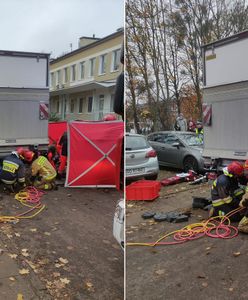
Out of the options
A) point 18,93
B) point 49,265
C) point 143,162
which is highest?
point 18,93

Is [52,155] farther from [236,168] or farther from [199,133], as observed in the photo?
[199,133]

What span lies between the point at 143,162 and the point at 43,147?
16.0ft

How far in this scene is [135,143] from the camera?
1725mm

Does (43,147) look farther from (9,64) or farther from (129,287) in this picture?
(129,287)

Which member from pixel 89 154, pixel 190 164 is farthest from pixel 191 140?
pixel 89 154

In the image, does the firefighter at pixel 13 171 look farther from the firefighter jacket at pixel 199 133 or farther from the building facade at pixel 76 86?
the firefighter jacket at pixel 199 133

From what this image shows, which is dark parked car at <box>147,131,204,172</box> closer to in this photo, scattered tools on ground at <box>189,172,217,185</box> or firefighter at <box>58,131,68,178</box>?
scattered tools on ground at <box>189,172,217,185</box>

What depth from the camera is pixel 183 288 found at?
1.95 metres

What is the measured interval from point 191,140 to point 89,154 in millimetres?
3537

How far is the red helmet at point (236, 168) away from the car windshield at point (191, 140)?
1.02ft

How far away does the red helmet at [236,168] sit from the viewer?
113 inches

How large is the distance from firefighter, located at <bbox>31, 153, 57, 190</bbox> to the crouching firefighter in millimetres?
3294

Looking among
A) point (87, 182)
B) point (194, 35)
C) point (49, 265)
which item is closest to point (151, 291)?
point (194, 35)

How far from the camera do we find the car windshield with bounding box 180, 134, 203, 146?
259cm
